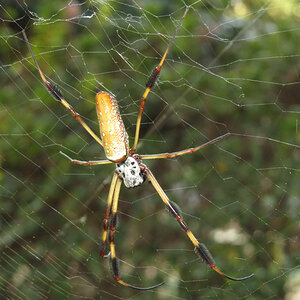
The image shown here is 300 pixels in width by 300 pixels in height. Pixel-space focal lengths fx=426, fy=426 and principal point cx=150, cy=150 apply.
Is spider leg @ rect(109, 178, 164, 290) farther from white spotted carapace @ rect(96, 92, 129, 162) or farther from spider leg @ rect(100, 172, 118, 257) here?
white spotted carapace @ rect(96, 92, 129, 162)

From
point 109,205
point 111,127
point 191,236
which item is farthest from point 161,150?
point 111,127

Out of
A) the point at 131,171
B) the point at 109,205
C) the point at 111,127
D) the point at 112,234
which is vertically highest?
the point at 111,127

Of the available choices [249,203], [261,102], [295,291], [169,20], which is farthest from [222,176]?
[169,20]

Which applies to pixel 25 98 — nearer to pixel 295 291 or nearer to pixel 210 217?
pixel 210 217

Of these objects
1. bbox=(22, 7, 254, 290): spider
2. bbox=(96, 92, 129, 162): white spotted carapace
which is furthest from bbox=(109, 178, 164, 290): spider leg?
bbox=(96, 92, 129, 162): white spotted carapace

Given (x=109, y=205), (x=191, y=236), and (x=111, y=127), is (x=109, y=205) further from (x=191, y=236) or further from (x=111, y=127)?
(x=111, y=127)

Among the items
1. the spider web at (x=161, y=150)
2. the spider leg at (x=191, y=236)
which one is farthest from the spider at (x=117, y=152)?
the spider web at (x=161, y=150)
